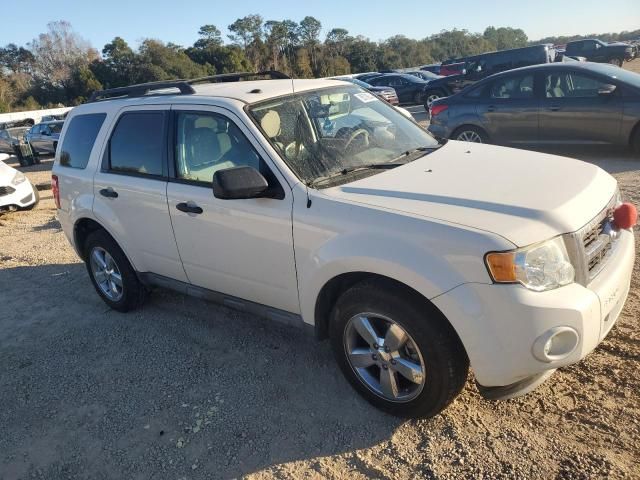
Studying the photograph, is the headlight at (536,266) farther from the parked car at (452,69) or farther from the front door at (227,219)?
the parked car at (452,69)

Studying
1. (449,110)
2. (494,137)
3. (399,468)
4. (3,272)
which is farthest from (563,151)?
(3,272)

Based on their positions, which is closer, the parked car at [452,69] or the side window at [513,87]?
the side window at [513,87]

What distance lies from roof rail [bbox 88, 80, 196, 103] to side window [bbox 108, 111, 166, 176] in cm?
29

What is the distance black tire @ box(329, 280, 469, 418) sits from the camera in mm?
2697

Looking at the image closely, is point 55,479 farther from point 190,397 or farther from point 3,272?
point 3,272

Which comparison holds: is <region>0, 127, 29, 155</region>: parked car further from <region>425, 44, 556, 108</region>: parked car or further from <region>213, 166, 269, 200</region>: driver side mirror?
<region>213, 166, 269, 200</region>: driver side mirror

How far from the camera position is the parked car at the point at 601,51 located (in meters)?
29.9

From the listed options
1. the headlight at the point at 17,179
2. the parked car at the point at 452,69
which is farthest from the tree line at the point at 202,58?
the headlight at the point at 17,179

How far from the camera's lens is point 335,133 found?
3662 millimetres

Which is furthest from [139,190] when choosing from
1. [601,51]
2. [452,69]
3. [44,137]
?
[601,51]

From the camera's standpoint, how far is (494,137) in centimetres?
929

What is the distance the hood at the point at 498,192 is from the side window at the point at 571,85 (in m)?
5.69

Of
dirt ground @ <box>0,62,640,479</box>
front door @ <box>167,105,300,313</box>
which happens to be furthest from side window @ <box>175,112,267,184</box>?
dirt ground @ <box>0,62,640,479</box>

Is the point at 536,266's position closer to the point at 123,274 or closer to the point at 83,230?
the point at 123,274
